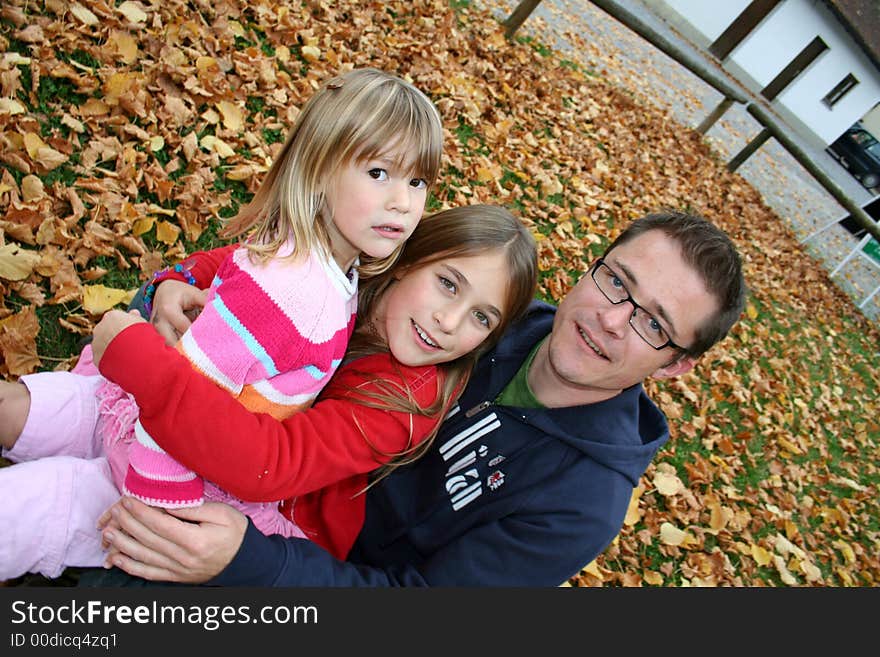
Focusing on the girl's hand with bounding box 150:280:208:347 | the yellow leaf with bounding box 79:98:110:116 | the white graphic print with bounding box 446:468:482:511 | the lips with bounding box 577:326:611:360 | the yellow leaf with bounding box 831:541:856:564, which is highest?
the lips with bounding box 577:326:611:360

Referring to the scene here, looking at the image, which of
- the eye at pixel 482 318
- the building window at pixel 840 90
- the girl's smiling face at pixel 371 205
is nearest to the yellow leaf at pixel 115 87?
the girl's smiling face at pixel 371 205

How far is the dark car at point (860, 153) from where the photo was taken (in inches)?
874

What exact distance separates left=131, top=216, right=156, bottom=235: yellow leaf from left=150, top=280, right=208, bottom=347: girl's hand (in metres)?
0.93

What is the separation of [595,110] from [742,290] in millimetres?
6682

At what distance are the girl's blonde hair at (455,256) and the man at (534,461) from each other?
14cm

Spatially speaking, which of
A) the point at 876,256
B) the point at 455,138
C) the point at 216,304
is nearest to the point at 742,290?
the point at 216,304

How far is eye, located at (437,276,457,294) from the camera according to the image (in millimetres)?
1941

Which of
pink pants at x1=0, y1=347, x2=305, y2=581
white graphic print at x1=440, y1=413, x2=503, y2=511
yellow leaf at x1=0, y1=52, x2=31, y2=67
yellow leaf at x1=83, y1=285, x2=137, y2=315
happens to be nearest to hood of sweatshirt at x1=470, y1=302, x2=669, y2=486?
white graphic print at x1=440, y1=413, x2=503, y2=511

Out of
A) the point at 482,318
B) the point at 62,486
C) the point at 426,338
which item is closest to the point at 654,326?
the point at 482,318

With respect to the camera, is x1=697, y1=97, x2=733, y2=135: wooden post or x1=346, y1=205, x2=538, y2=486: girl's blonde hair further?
x1=697, y1=97, x2=733, y2=135: wooden post

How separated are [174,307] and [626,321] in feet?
5.21

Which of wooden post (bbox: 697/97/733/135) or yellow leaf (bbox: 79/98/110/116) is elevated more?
wooden post (bbox: 697/97/733/135)

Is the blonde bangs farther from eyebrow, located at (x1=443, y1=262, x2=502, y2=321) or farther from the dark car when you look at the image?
the dark car

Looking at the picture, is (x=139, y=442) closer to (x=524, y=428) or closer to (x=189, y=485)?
(x=189, y=485)
